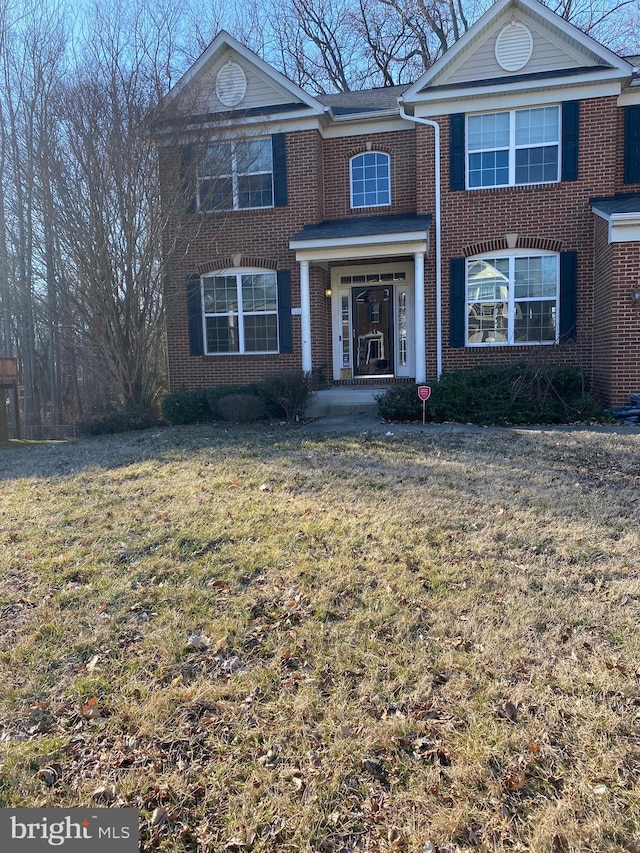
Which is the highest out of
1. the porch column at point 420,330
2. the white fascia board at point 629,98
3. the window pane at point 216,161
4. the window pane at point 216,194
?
the white fascia board at point 629,98

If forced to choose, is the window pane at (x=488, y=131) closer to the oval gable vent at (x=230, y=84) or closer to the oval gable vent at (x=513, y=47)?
the oval gable vent at (x=513, y=47)

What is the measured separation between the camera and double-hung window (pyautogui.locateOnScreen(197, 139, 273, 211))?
39.2 ft

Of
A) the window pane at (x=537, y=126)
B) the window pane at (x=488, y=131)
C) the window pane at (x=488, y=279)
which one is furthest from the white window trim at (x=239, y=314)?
the window pane at (x=537, y=126)

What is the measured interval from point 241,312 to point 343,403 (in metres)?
3.47

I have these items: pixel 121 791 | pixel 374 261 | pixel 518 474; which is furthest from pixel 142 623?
pixel 374 261

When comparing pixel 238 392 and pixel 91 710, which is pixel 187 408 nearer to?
pixel 238 392

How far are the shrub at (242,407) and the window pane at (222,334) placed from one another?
272 centimetres

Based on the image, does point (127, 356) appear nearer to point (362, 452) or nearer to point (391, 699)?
point (362, 452)

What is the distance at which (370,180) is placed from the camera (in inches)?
507

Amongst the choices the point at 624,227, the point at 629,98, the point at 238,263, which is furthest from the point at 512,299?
the point at 238,263

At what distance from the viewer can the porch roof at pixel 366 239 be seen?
11242mm

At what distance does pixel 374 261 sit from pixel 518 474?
27.1ft

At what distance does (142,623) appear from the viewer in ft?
11.1

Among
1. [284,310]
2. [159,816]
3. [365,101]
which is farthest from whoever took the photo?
[365,101]
